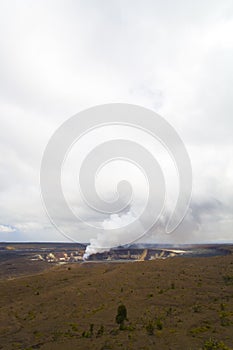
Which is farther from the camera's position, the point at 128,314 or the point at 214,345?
the point at 128,314

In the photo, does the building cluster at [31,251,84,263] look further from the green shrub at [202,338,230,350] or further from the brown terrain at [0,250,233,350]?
the green shrub at [202,338,230,350]

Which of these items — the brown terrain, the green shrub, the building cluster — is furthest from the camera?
the building cluster

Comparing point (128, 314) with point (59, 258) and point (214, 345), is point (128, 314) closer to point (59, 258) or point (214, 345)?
point (214, 345)

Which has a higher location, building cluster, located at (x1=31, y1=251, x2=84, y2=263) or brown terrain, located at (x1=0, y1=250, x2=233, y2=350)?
building cluster, located at (x1=31, y1=251, x2=84, y2=263)

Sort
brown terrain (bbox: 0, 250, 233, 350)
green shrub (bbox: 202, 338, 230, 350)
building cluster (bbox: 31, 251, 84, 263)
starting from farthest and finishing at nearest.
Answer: building cluster (bbox: 31, 251, 84, 263) < brown terrain (bbox: 0, 250, 233, 350) < green shrub (bbox: 202, 338, 230, 350)

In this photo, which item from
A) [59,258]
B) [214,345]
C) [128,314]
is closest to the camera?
[214,345]

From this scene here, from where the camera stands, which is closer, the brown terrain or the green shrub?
the green shrub

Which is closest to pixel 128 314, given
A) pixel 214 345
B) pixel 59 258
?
pixel 214 345

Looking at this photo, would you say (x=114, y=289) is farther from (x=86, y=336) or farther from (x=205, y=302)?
(x=86, y=336)

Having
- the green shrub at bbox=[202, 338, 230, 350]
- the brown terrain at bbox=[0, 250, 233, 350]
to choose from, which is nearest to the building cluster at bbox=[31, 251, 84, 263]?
the brown terrain at bbox=[0, 250, 233, 350]
